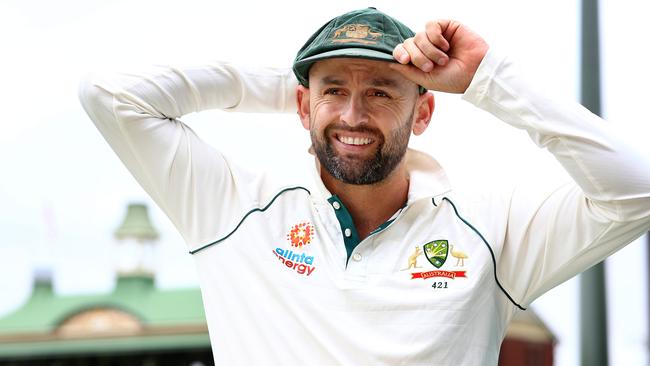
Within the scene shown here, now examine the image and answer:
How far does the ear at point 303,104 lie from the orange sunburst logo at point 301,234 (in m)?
0.38

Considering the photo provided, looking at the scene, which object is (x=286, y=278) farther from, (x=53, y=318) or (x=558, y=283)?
(x=53, y=318)

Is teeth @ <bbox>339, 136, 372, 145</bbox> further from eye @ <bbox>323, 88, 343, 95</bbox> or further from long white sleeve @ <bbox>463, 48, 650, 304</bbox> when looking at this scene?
long white sleeve @ <bbox>463, 48, 650, 304</bbox>

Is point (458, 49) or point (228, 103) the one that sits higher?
point (458, 49)

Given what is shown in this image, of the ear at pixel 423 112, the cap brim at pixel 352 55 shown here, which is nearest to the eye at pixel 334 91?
the cap brim at pixel 352 55

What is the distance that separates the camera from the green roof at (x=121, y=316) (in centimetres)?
1672

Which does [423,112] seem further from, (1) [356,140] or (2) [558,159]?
(2) [558,159]

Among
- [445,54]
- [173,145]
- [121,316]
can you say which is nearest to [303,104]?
[173,145]

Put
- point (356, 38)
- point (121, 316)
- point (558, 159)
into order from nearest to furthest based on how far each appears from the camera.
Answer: point (558, 159), point (356, 38), point (121, 316)

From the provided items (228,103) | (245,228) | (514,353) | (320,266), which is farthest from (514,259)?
(514,353)

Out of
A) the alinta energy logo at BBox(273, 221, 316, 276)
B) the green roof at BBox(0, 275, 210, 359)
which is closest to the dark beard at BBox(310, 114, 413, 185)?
the alinta energy logo at BBox(273, 221, 316, 276)

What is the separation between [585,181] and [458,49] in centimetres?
55

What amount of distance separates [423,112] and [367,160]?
39cm

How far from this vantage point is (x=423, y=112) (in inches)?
140

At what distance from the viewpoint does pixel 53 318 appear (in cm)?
1744
